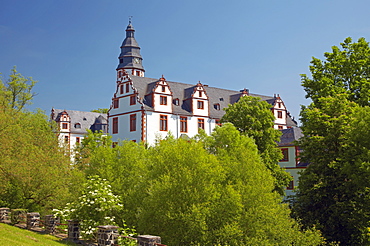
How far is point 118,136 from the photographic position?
52031 millimetres

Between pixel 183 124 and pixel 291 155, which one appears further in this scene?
pixel 183 124

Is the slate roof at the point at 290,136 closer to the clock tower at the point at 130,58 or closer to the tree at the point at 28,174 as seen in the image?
the tree at the point at 28,174

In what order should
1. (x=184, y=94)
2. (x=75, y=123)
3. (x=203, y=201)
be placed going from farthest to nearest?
(x=75, y=123) → (x=184, y=94) → (x=203, y=201)

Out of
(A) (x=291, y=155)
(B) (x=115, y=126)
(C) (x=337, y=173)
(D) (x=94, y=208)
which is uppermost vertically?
(B) (x=115, y=126)

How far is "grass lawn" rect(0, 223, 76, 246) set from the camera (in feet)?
58.9

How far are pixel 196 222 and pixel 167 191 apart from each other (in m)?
2.10

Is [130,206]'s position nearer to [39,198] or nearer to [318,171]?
[39,198]

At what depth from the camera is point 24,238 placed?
19.4 m

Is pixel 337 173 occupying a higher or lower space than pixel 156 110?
lower

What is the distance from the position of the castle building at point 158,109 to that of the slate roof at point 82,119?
28704 millimetres

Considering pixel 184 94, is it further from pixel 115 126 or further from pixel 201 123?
pixel 115 126

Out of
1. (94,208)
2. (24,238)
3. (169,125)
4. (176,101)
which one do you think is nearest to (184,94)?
(176,101)

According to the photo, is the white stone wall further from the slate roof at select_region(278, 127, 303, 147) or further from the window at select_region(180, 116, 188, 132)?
the slate roof at select_region(278, 127, 303, 147)

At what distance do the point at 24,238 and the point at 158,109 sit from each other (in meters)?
31.6
